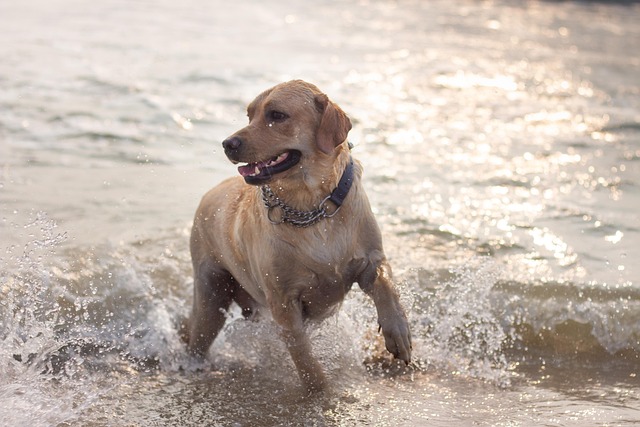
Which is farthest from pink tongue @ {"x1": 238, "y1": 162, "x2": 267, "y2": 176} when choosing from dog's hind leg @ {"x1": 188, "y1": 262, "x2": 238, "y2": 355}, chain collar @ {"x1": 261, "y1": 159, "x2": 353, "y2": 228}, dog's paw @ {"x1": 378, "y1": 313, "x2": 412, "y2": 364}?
dog's hind leg @ {"x1": 188, "y1": 262, "x2": 238, "y2": 355}

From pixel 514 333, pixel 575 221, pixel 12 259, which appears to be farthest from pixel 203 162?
pixel 514 333

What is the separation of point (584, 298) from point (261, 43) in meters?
11.9

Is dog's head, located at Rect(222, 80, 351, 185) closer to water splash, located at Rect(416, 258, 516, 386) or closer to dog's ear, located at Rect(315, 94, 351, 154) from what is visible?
dog's ear, located at Rect(315, 94, 351, 154)

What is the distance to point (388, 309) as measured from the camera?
5285 mm

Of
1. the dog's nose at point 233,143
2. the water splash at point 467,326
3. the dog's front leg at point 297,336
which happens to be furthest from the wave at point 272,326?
the dog's nose at point 233,143

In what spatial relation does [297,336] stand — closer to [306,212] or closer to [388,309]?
[388,309]

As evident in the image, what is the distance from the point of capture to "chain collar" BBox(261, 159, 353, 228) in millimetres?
5262

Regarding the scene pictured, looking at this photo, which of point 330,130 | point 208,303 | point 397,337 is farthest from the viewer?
point 208,303

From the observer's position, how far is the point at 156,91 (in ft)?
44.2

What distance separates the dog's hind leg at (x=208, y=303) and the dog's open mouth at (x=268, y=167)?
4.43 ft

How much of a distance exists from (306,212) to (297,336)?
70cm

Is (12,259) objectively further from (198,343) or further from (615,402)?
(615,402)

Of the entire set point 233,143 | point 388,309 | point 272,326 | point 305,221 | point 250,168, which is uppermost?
point 233,143

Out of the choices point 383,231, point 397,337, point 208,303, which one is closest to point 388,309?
point 397,337
